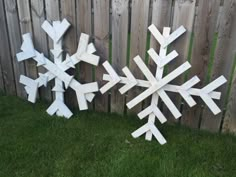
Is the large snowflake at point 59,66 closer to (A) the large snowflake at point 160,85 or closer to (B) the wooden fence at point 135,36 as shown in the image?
(B) the wooden fence at point 135,36

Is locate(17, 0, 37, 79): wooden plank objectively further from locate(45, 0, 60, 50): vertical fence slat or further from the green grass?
the green grass

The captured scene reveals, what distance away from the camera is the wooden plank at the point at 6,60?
3.09 meters

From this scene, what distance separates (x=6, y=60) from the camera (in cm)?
329

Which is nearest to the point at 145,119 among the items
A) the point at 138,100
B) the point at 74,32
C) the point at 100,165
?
the point at 138,100

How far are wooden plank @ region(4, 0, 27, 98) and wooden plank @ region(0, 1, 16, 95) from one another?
57 millimetres

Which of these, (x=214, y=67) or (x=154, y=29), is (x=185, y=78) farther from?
(x=154, y=29)

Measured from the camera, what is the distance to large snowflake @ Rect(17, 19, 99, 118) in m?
2.74

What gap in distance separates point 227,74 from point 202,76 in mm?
223

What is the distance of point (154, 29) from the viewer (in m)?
2.47

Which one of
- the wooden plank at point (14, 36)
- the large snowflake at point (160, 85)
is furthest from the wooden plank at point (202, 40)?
the wooden plank at point (14, 36)

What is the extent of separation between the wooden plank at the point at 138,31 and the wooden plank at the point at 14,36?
1324 millimetres

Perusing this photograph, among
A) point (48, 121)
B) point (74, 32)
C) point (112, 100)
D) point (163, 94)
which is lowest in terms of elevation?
point (48, 121)

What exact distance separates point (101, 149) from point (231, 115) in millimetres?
1322

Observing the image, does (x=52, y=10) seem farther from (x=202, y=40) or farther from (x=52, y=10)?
(x=202, y=40)
